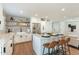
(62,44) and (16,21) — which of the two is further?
(62,44)

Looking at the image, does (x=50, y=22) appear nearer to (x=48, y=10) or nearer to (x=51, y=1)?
(x=48, y=10)

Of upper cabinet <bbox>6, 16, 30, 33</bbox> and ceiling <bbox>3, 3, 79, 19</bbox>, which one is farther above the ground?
ceiling <bbox>3, 3, 79, 19</bbox>

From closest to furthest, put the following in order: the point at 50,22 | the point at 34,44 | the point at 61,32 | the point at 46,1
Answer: the point at 46,1
the point at 50,22
the point at 61,32
the point at 34,44

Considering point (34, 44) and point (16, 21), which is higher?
point (16, 21)

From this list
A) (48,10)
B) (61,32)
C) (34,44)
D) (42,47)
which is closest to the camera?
(48,10)

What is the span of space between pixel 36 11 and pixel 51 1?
2.15ft

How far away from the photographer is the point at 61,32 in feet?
8.79

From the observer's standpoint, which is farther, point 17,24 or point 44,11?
point 17,24

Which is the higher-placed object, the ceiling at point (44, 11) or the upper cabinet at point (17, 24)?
the ceiling at point (44, 11)

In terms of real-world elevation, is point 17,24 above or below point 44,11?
below

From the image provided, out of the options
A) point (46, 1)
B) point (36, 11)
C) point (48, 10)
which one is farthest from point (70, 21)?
point (46, 1)

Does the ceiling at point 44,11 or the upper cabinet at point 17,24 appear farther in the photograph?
the upper cabinet at point 17,24

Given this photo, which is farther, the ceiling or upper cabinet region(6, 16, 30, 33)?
upper cabinet region(6, 16, 30, 33)

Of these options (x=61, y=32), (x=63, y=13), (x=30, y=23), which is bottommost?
(x=61, y=32)
